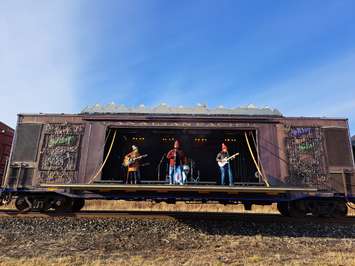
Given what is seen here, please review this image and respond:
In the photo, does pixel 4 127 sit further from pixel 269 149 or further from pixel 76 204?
pixel 269 149

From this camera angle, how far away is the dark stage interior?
12398mm

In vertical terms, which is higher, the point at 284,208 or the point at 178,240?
the point at 284,208

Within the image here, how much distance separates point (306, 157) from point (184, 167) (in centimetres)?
427

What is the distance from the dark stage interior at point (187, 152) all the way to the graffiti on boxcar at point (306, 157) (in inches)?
124

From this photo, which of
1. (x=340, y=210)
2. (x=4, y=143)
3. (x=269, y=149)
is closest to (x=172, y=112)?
(x=269, y=149)

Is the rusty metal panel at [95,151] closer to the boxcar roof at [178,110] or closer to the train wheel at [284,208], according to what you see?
the boxcar roof at [178,110]

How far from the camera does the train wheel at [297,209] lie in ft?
27.6

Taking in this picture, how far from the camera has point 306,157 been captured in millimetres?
8812

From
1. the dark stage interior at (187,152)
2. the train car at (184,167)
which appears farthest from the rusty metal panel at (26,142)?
the dark stage interior at (187,152)

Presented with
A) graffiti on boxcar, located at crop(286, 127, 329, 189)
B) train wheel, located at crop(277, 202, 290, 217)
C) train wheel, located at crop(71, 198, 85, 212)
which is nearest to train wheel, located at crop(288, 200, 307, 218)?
train wheel, located at crop(277, 202, 290, 217)

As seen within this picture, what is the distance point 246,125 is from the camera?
8.98 metres

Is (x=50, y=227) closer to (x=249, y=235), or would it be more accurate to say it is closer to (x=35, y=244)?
(x=35, y=244)

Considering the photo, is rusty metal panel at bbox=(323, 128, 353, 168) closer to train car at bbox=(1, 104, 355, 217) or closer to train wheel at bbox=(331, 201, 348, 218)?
train car at bbox=(1, 104, 355, 217)

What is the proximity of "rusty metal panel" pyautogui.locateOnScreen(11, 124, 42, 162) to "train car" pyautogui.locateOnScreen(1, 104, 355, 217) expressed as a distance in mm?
32
